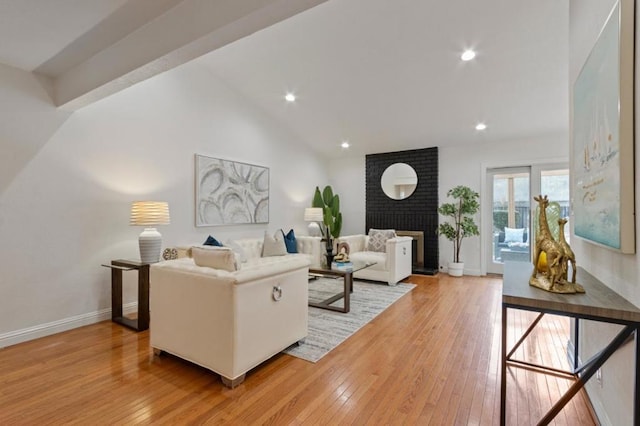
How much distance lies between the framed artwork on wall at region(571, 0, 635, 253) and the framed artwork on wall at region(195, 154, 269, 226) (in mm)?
4028

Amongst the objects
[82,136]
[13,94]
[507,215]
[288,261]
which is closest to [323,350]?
[288,261]

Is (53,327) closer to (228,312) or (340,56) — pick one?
(228,312)

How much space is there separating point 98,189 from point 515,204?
6.11 meters

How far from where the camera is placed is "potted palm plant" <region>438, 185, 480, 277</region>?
539 centimetres

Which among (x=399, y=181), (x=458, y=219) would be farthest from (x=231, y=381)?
(x=399, y=181)

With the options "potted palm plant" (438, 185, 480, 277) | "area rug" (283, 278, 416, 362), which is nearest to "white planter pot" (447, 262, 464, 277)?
"potted palm plant" (438, 185, 480, 277)

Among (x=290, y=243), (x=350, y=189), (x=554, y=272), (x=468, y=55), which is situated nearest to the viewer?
(x=554, y=272)

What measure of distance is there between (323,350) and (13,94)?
3540 mm

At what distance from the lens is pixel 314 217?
19.6ft

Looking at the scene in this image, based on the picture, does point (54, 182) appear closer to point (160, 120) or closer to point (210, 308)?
point (160, 120)

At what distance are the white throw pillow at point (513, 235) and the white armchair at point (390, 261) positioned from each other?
1771 millimetres

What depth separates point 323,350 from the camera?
2590 millimetres

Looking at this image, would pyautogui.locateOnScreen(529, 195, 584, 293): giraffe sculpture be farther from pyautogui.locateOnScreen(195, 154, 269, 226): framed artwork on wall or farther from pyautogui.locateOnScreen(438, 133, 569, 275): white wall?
pyautogui.locateOnScreen(438, 133, 569, 275): white wall

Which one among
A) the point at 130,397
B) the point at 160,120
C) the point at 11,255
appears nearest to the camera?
the point at 130,397
